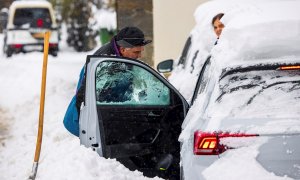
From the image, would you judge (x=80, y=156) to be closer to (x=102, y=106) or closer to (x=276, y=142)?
(x=102, y=106)

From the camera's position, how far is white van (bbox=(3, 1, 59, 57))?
20438mm

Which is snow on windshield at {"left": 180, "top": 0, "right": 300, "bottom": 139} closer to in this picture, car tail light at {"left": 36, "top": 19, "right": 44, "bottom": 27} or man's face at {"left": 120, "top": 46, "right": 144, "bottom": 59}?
man's face at {"left": 120, "top": 46, "right": 144, "bottom": 59}

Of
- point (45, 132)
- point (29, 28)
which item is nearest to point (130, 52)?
point (45, 132)

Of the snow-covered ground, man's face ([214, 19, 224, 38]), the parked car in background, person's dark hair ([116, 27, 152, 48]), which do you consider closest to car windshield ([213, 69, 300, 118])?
the parked car in background

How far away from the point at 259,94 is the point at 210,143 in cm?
45

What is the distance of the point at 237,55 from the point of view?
4.29 meters

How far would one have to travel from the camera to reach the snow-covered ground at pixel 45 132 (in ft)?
18.1

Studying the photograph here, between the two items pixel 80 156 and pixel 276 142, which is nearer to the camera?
pixel 276 142

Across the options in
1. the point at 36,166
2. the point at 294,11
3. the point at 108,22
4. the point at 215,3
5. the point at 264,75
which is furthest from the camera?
the point at 108,22

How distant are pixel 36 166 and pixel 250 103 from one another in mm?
3540

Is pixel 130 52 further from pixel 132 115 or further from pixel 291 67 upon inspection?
pixel 291 67

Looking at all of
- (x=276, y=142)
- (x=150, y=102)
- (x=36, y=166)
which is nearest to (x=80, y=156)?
(x=150, y=102)

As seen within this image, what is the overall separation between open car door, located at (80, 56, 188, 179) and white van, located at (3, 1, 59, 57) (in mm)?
14889

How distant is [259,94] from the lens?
415 cm
